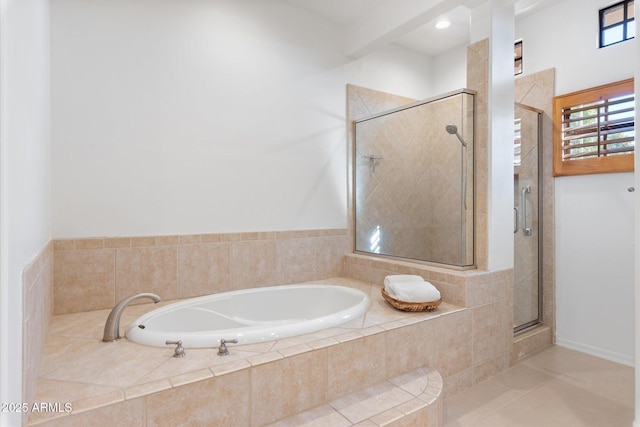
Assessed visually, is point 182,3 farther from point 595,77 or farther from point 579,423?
point 579,423

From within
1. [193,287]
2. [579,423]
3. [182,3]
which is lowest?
[579,423]

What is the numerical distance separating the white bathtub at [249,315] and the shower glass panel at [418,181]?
73 cm

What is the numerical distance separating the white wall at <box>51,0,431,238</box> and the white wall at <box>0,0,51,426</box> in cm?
47

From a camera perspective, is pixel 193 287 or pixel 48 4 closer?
pixel 48 4

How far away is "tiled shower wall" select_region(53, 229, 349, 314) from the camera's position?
2.04 meters

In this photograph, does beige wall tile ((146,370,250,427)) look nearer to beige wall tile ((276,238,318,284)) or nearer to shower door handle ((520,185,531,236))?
beige wall tile ((276,238,318,284))

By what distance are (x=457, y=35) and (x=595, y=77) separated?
4.22ft

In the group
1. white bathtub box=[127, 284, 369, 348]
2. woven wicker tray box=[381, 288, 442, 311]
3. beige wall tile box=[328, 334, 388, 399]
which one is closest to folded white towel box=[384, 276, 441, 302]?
woven wicker tray box=[381, 288, 442, 311]

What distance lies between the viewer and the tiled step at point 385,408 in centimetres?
140

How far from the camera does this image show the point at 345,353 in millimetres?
1604

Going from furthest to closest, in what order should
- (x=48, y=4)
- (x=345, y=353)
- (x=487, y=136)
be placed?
(x=487, y=136), (x=48, y=4), (x=345, y=353)

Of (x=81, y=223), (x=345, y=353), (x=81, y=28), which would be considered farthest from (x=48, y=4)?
(x=345, y=353)

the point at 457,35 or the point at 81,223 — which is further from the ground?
the point at 457,35

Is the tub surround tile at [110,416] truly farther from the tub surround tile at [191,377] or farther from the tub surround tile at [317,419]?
the tub surround tile at [317,419]
